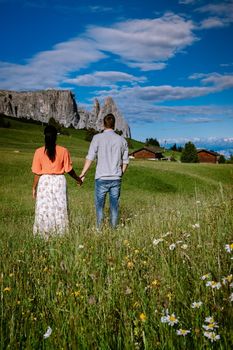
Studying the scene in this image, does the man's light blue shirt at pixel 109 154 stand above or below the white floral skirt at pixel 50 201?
above

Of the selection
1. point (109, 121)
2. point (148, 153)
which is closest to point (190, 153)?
point (148, 153)

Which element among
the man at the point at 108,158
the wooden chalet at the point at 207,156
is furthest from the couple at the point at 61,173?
the wooden chalet at the point at 207,156

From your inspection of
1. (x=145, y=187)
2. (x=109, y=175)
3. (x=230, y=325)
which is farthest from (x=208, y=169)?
(x=230, y=325)

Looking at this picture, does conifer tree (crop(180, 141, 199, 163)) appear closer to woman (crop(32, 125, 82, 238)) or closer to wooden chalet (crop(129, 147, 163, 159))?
wooden chalet (crop(129, 147, 163, 159))

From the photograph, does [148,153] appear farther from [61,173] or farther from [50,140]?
[50,140]

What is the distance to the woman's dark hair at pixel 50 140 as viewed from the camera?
25.7 ft

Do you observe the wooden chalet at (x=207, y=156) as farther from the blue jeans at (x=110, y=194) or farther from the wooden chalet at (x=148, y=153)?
the blue jeans at (x=110, y=194)

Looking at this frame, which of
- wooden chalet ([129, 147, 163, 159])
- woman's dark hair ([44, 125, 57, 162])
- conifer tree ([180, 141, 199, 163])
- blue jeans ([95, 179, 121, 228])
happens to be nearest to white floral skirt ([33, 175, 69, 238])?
woman's dark hair ([44, 125, 57, 162])

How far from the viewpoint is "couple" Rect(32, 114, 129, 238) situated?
8.19 m

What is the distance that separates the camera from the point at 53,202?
834cm

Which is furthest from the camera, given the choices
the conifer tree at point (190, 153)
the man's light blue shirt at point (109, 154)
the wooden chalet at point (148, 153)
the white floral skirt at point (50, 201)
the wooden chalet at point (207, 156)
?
the wooden chalet at point (148, 153)

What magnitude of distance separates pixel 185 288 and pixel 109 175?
568 cm

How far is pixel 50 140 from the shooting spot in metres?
7.92

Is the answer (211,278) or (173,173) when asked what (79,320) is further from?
(173,173)
